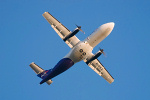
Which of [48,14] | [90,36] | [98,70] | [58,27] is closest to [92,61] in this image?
[98,70]

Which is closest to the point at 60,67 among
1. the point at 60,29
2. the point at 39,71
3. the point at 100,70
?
the point at 39,71

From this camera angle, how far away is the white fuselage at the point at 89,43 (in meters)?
51.2

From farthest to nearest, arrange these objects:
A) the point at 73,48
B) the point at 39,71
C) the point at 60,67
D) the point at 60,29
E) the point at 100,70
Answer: the point at 100,70
the point at 39,71
the point at 60,29
the point at 73,48
the point at 60,67

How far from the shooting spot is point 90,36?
176 ft

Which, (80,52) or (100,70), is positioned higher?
(80,52)

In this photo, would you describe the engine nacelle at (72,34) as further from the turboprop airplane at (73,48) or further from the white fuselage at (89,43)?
the white fuselage at (89,43)

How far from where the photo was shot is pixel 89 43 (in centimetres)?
5294

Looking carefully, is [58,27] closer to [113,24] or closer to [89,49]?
[89,49]

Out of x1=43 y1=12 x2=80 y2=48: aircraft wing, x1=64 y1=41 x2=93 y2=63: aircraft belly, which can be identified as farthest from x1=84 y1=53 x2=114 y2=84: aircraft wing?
x1=43 y1=12 x2=80 y2=48: aircraft wing

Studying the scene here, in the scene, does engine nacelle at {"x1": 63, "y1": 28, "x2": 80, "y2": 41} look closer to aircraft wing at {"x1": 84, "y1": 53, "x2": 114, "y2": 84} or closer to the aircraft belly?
the aircraft belly

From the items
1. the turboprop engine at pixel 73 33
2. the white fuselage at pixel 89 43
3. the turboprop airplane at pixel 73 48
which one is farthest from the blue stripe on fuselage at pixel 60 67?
the turboprop engine at pixel 73 33

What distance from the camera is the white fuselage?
51156mm

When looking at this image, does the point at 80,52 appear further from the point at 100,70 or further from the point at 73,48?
the point at 100,70

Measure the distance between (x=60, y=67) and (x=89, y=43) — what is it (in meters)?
8.41
